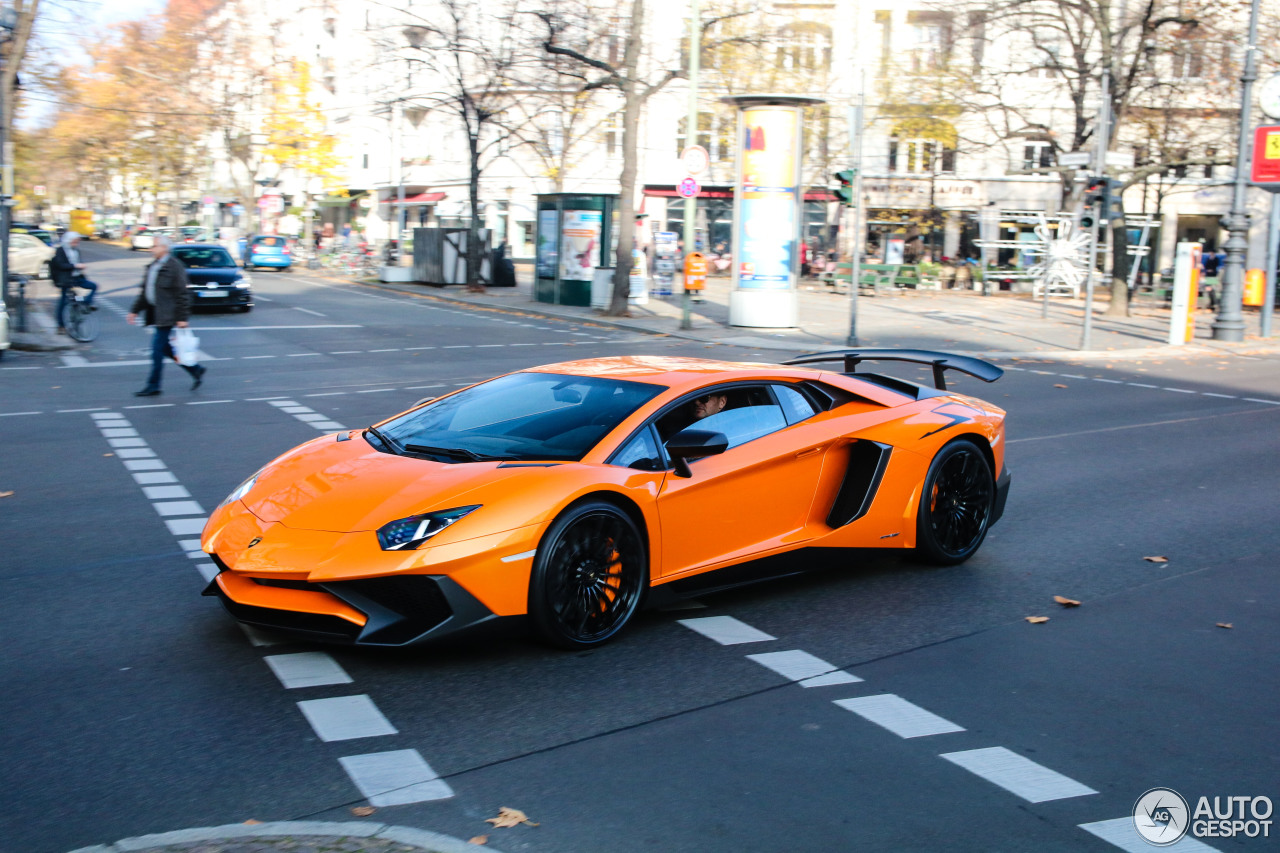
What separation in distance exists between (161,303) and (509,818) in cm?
1183

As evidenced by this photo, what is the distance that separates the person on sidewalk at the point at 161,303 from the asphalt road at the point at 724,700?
5.01 m

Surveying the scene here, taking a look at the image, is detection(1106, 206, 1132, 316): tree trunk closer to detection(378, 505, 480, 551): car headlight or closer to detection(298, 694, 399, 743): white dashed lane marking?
detection(378, 505, 480, 551): car headlight

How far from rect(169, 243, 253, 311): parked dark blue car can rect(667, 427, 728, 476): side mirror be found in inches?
934

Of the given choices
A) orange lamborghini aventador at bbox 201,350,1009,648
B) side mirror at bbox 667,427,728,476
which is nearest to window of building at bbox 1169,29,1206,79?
orange lamborghini aventador at bbox 201,350,1009,648

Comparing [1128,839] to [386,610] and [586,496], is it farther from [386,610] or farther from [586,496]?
[386,610]

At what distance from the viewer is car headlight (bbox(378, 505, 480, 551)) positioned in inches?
194

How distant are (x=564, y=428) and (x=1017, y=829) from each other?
281cm

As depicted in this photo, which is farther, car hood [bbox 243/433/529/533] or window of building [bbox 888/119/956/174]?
window of building [bbox 888/119/956/174]

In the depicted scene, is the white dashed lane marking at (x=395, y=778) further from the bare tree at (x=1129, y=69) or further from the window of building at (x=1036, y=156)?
the window of building at (x=1036, y=156)

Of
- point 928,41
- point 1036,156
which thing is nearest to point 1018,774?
point 928,41

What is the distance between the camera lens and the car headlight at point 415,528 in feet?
16.2

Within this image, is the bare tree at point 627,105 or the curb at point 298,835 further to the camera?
the bare tree at point 627,105

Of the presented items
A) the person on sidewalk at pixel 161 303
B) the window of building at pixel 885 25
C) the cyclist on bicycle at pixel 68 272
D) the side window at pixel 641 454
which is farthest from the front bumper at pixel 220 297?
the window of building at pixel 885 25

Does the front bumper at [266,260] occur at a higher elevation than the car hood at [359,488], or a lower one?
higher
